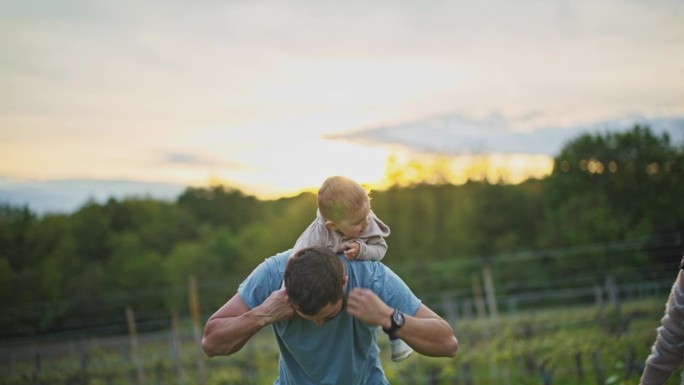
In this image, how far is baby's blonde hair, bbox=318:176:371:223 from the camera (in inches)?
121

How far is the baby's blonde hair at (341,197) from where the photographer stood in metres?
3.08

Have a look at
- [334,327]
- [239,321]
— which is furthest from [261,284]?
[334,327]

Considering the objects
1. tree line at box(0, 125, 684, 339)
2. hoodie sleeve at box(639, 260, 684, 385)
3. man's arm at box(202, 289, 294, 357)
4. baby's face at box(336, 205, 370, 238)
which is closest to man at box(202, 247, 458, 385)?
man's arm at box(202, 289, 294, 357)

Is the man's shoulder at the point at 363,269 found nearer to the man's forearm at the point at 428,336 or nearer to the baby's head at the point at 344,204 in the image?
the baby's head at the point at 344,204

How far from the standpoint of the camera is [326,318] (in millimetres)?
3006

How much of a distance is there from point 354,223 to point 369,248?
0.37 ft

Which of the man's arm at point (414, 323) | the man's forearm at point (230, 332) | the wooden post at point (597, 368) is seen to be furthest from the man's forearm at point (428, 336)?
the wooden post at point (597, 368)

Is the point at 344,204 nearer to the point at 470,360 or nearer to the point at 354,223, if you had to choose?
the point at 354,223

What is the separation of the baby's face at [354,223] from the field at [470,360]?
179 inches

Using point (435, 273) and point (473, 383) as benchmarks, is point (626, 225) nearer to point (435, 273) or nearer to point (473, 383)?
point (435, 273)

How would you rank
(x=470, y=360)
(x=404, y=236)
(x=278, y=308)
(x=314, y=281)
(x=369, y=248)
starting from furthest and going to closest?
1. (x=404, y=236)
2. (x=470, y=360)
3. (x=369, y=248)
4. (x=278, y=308)
5. (x=314, y=281)

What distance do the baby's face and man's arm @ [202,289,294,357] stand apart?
1.21 feet

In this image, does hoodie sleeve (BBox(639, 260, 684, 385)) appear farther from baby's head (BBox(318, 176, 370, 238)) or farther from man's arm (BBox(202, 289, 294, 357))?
man's arm (BBox(202, 289, 294, 357))

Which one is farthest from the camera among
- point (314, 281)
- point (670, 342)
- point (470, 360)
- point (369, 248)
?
point (470, 360)
